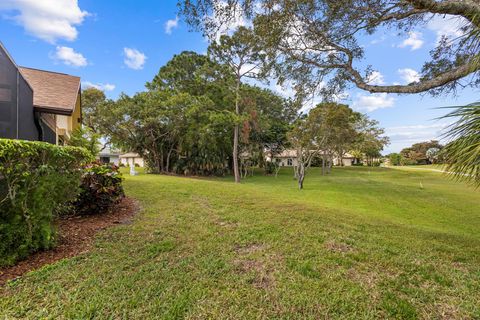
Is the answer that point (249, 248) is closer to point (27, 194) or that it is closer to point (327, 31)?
point (27, 194)

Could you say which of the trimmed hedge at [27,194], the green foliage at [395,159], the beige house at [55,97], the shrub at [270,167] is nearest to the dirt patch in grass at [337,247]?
the trimmed hedge at [27,194]

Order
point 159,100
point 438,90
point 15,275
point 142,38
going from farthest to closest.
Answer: point 159,100 < point 142,38 < point 438,90 < point 15,275

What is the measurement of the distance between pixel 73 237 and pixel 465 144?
523 cm

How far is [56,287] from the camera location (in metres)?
2.32

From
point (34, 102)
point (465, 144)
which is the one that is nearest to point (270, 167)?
point (34, 102)

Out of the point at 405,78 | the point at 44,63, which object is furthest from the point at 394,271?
the point at 44,63

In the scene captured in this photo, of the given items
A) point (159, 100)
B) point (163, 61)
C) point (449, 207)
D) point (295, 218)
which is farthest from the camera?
point (163, 61)

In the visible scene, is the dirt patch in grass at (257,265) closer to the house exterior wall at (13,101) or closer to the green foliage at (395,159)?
the house exterior wall at (13,101)

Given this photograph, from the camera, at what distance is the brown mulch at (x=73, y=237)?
2637 millimetres

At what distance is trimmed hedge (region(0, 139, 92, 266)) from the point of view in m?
2.49

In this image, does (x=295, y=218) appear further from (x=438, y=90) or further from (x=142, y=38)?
(x=142, y=38)

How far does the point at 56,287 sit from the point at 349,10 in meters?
6.74

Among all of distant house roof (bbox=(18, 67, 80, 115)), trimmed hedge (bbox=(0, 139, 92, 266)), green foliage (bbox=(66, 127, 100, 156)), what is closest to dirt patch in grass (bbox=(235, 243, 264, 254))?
trimmed hedge (bbox=(0, 139, 92, 266))

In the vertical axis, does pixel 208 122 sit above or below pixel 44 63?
below
